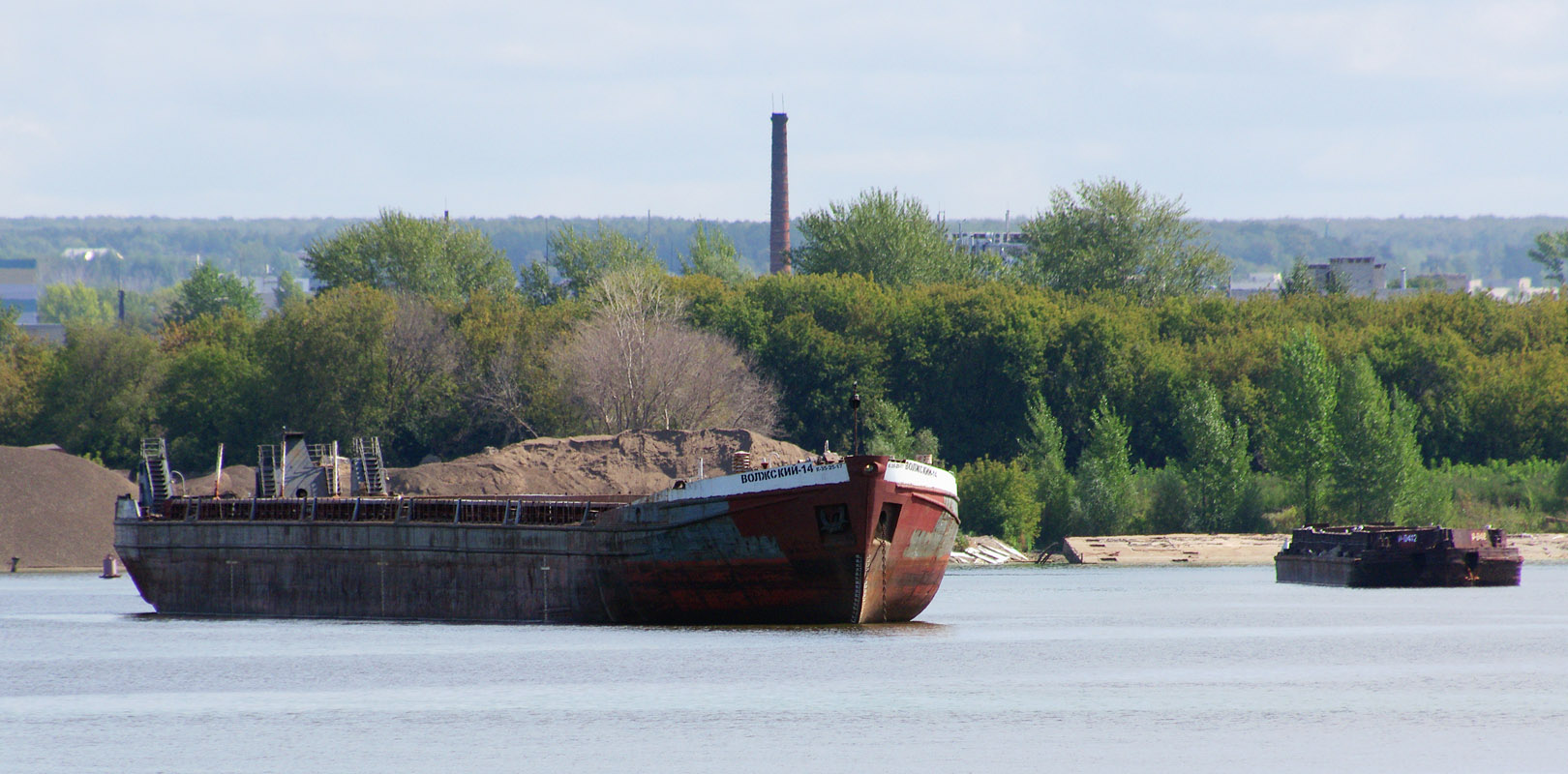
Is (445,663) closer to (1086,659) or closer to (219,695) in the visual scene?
(219,695)

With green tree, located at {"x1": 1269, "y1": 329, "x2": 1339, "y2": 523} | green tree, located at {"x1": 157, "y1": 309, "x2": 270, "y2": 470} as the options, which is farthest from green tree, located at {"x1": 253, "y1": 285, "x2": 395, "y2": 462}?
green tree, located at {"x1": 1269, "y1": 329, "x2": 1339, "y2": 523}

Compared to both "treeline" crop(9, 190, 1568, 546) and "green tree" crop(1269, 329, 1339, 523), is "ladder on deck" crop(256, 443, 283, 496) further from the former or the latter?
"green tree" crop(1269, 329, 1339, 523)

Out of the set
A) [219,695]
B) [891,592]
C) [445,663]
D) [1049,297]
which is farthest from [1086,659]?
[1049,297]

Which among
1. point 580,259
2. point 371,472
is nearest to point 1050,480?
point 371,472

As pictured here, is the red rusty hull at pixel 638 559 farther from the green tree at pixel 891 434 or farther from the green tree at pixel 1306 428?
the green tree at pixel 1306 428

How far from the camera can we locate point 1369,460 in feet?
352

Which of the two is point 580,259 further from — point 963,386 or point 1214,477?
point 1214,477

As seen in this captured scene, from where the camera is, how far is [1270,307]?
139 m

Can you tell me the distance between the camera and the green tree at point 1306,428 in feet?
356

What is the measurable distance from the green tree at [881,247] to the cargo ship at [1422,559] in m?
73.0

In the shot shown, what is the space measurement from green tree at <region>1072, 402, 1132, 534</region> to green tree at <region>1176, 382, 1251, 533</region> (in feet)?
12.7

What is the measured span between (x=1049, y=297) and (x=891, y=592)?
86.7 metres

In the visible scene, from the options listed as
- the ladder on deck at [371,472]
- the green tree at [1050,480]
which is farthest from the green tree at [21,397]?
the green tree at [1050,480]

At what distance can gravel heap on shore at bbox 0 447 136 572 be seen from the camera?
342ft
